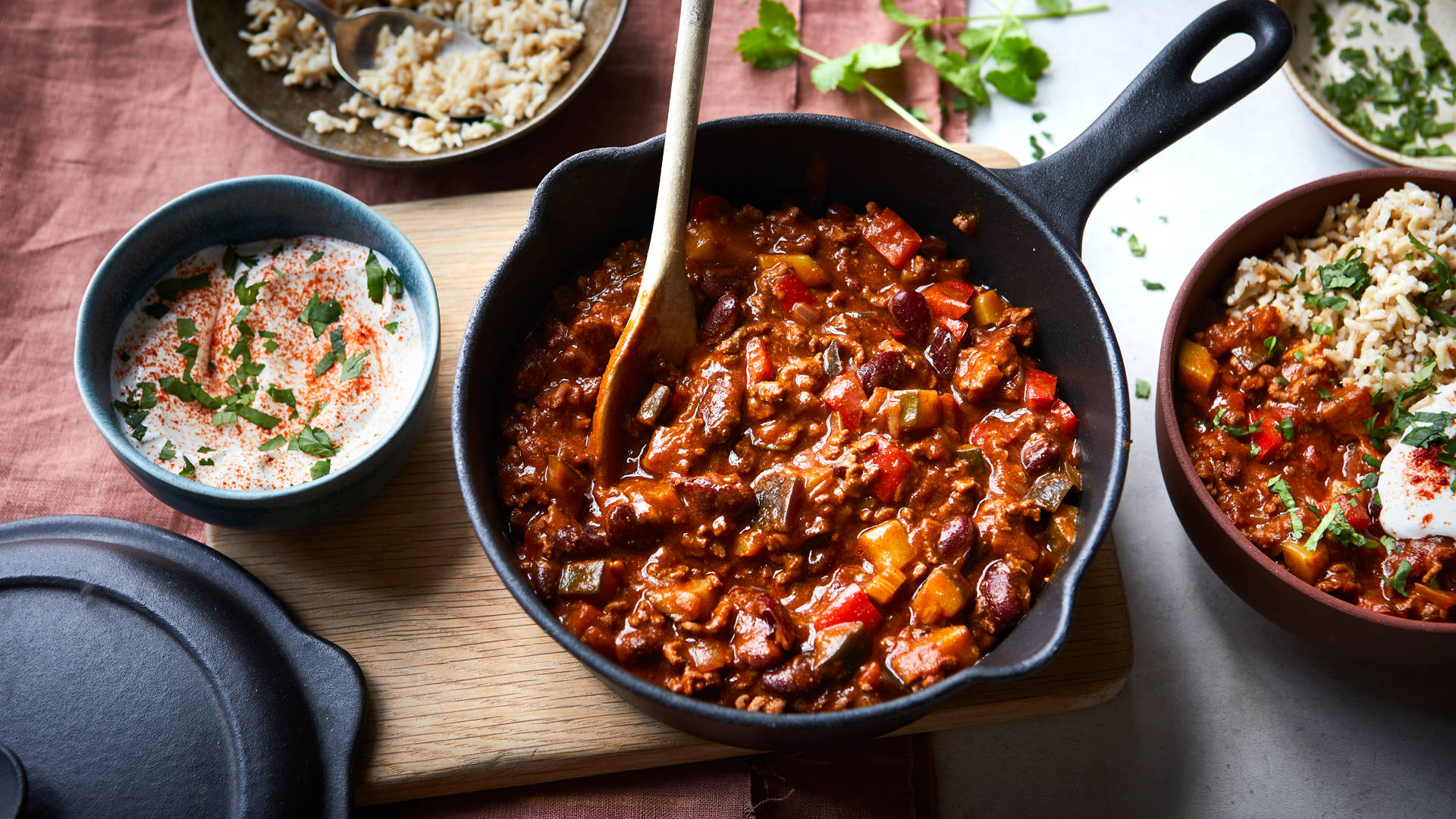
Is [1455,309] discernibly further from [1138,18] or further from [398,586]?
[398,586]

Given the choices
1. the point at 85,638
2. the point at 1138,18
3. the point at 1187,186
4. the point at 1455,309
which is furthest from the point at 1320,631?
the point at 85,638

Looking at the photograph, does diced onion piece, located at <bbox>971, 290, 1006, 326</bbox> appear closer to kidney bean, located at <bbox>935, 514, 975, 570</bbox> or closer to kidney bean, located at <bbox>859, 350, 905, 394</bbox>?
kidney bean, located at <bbox>859, 350, 905, 394</bbox>

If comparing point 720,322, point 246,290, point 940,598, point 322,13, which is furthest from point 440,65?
point 940,598

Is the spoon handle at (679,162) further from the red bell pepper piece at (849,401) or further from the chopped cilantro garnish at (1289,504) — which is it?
the chopped cilantro garnish at (1289,504)

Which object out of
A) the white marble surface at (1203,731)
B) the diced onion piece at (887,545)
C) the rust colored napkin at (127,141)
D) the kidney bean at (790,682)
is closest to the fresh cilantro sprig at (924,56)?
the rust colored napkin at (127,141)

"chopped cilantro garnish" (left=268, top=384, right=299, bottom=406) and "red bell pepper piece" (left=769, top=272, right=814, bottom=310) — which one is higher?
"red bell pepper piece" (left=769, top=272, right=814, bottom=310)

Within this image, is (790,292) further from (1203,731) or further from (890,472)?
(1203,731)

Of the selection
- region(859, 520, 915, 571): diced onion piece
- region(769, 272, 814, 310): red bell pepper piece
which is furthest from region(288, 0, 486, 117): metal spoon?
region(859, 520, 915, 571): diced onion piece
